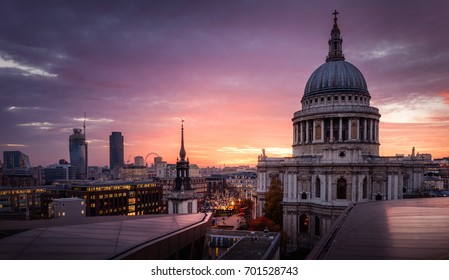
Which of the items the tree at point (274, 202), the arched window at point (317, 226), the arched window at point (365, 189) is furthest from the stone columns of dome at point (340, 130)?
the arched window at point (317, 226)

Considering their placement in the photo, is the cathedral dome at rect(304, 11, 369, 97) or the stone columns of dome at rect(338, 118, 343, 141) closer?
the stone columns of dome at rect(338, 118, 343, 141)

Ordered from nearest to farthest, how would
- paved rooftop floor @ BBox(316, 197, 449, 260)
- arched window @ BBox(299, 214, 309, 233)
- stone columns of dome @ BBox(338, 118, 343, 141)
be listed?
paved rooftop floor @ BBox(316, 197, 449, 260), arched window @ BBox(299, 214, 309, 233), stone columns of dome @ BBox(338, 118, 343, 141)

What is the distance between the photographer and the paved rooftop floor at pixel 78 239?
9289 mm

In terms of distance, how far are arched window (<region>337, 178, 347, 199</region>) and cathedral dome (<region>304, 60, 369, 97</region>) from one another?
2005cm

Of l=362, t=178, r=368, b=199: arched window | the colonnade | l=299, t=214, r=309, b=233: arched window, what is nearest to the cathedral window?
l=299, t=214, r=309, b=233: arched window

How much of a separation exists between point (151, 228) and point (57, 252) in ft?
12.4

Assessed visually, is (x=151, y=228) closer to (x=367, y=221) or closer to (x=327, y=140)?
(x=367, y=221)

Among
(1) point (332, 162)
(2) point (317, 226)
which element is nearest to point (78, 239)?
(1) point (332, 162)

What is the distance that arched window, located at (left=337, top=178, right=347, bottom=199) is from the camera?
4769 cm

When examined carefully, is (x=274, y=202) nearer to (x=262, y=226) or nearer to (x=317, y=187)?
(x=262, y=226)

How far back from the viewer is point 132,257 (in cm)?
937

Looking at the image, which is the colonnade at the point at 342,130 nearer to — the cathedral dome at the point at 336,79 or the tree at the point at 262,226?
the cathedral dome at the point at 336,79

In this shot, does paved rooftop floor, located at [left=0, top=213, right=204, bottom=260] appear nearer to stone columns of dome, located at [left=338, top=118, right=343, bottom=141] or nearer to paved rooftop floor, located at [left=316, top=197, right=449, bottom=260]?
paved rooftop floor, located at [left=316, top=197, right=449, bottom=260]
